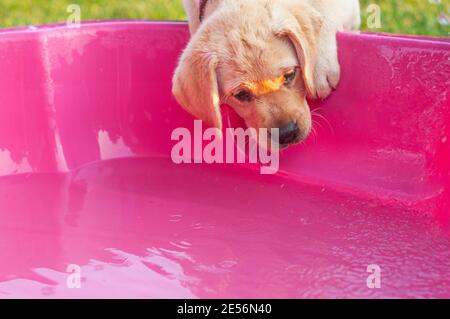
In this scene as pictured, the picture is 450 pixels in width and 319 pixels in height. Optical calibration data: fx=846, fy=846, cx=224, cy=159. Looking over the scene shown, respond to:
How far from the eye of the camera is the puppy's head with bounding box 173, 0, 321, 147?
9.95 ft

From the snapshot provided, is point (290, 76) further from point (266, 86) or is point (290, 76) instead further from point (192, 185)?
point (192, 185)

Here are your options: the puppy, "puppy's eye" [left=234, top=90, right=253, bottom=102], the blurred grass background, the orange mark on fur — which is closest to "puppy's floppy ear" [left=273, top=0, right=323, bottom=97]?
the puppy

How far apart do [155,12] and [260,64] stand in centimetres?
258

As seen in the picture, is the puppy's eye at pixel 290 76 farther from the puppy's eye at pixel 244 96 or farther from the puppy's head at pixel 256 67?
the puppy's eye at pixel 244 96

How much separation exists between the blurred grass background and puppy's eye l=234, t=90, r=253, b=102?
1.96 m

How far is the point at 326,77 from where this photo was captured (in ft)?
10.6

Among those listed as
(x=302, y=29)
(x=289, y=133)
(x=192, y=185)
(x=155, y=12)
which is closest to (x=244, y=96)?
(x=289, y=133)

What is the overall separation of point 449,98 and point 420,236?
521 millimetres

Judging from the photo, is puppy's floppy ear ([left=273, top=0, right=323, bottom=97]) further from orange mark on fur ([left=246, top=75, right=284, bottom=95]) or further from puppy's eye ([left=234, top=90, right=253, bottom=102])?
puppy's eye ([left=234, top=90, right=253, bottom=102])

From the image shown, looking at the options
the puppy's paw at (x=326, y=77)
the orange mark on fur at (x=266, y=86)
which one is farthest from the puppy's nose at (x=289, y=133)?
the puppy's paw at (x=326, y=77)
